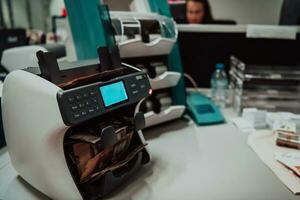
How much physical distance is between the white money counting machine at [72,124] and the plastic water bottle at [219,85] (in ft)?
2.46

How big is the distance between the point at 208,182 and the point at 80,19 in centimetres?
68

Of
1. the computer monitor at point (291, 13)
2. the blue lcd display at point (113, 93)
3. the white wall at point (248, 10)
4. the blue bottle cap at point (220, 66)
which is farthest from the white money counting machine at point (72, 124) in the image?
the white wall at point (248, 10)

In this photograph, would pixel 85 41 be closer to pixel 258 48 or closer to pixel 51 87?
pixel 51 87

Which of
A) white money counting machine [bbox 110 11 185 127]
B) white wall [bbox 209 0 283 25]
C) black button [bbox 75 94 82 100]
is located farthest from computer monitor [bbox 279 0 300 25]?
white wall [bbox 209 0 283 25]

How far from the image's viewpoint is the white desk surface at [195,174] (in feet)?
2.22

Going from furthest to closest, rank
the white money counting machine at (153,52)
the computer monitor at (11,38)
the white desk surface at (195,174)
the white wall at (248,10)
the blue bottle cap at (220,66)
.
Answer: the white wall at (248,10) → the computer monitor at (11,38) → the blue bottle cap at (220,66) → the white money counting machine at (153,52) → the white desk surface at (195,174)

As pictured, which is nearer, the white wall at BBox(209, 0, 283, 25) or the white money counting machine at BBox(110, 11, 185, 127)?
the white money counting machine at BBox(110, 11, 185, 127)

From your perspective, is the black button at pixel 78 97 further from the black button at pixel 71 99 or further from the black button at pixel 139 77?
the black button at pixel 139 77

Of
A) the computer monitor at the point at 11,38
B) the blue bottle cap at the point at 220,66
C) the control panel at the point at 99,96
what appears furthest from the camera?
the computer monitor at the point at 11,38

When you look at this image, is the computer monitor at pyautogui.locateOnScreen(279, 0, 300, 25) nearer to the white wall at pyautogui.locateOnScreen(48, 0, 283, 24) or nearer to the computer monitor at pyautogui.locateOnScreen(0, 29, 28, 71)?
the computer monitor at pyautogui.locateOnScreen(0, 29, 28, 71)

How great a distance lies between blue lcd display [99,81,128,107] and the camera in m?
0.63

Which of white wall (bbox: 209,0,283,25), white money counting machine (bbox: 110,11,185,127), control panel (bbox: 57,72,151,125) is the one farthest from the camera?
white wall (bbox: 209,0,283,25)

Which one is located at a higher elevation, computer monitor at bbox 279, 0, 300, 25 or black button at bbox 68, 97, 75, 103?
computer monitor at bbox 279, 0, 300, 25

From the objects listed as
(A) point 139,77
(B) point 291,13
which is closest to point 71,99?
(A) point 139,77
